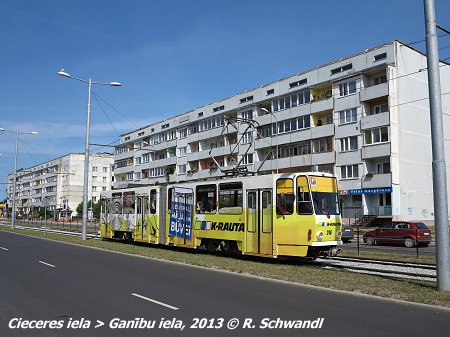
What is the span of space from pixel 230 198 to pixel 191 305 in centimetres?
980

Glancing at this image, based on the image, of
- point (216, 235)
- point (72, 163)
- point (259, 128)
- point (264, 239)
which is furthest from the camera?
point (72, 163)

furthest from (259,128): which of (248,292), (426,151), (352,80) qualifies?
(248,292)

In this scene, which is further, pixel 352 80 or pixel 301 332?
pixel 352 80

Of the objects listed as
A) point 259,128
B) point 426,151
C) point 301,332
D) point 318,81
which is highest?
point 318,81

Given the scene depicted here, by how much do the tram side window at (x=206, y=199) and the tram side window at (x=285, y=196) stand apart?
3675 millimetres

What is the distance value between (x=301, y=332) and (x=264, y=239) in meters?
9.83

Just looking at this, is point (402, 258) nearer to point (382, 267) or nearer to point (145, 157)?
point (382, 267)

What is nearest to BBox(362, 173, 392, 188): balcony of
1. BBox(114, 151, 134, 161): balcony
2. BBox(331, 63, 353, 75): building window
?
BBox(331, 63, 353, 75): building window

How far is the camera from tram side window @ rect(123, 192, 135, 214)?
86.0ft

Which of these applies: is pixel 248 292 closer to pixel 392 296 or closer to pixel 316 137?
pixel 392 296

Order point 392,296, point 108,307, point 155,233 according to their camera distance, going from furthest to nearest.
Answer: point 155,233, point 392,296, point 108,307

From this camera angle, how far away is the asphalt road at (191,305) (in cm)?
705

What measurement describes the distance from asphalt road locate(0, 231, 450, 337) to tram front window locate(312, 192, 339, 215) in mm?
4294

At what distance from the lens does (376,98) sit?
Answer: 148ft
